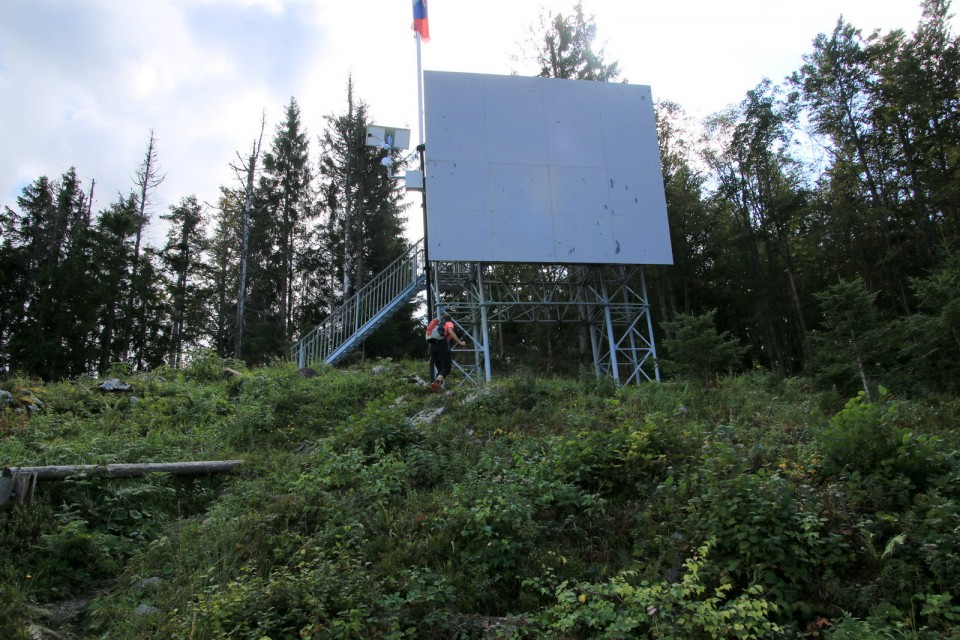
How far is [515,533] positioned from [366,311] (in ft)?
40.4

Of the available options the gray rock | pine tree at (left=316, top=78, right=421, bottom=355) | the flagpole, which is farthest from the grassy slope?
pine tree at (left=316, top=78, right=421, bottom=355)

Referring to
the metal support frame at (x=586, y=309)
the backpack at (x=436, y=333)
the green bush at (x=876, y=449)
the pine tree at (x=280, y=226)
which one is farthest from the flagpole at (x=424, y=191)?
the pine tree at (x=280, y=226)

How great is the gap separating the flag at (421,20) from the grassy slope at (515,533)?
12.5 meters

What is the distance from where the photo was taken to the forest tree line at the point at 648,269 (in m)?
18.6

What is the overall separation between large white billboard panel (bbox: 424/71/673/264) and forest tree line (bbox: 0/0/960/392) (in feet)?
12.5

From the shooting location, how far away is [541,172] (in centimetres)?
1551

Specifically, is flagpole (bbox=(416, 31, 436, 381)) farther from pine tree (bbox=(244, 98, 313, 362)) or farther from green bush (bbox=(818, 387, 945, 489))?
pine tree (bbox=(244, 98, 313, 362))

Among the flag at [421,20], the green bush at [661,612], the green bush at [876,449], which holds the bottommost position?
the green bush at [661,612]

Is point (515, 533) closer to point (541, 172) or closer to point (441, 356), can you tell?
point (441, 356)

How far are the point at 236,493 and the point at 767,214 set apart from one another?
24535 millimetres

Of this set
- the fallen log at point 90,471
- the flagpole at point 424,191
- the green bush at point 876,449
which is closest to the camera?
the green bush at point 876,449

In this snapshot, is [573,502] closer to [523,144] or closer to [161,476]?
[161,476]

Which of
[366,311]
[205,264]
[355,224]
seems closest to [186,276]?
[205,264]

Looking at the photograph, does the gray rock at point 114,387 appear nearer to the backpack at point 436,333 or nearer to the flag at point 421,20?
the backpack at point 436,333
